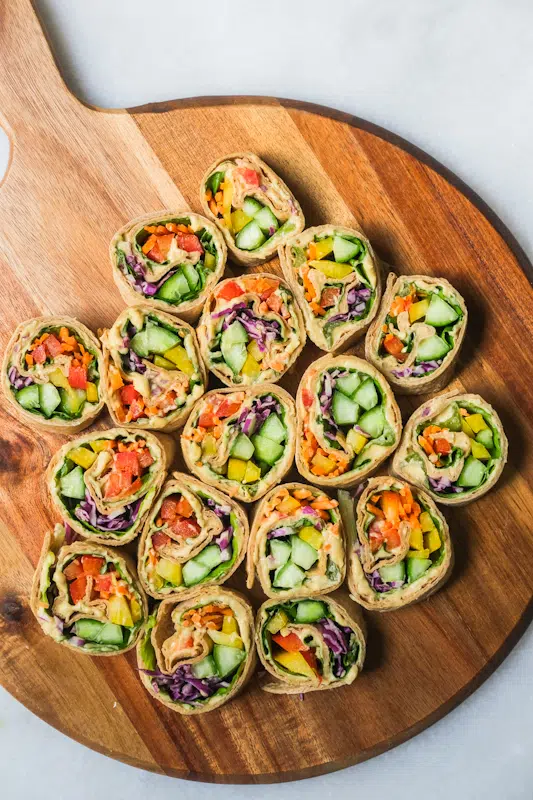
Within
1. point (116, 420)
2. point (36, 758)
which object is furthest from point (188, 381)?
point (36, 758)

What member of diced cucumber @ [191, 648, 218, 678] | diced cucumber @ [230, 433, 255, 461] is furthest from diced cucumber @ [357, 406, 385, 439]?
diced cucumber @ [191, 648, 218, 678]

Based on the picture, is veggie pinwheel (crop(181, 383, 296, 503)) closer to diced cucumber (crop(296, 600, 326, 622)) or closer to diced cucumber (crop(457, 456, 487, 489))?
diced cucumber (crop(296, 600, 326, 622))

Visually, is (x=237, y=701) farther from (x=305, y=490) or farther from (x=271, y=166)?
(x=271, y=166)

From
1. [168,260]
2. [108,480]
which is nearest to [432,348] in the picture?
[168,260]

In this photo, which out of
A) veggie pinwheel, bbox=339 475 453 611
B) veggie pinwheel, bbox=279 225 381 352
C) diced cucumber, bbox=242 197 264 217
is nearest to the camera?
veggie pinwheel, bbox=339 475 453 611

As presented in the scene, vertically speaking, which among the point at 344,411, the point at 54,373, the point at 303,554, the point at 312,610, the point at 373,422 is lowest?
the point at 312,610

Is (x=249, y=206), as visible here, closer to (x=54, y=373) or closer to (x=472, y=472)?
(x=54, y=373)

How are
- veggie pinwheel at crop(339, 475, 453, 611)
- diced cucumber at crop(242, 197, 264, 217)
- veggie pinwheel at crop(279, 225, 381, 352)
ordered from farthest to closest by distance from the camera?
1. diced cucumber at crop(242, 197, 264, 217)
2. veggie pinwheel at crop(279, 225, 381, 352)
3. veggie pinwheel at crop(339, 475, 453, 611)
